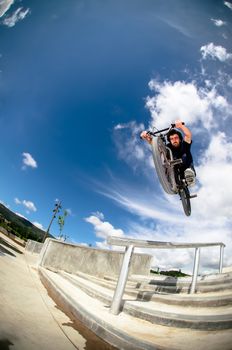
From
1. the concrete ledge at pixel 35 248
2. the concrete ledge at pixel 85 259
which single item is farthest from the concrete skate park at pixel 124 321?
the concrete ledge at pixel 35 248

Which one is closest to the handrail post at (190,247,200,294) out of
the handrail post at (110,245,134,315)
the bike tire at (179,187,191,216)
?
the bike tire at (179,187,191,216)

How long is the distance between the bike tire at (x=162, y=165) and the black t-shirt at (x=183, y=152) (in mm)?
234

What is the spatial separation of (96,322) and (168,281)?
3558 mm

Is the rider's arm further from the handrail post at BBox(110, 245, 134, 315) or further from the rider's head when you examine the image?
the handrail post at BBox(110, 245, 134, 315)

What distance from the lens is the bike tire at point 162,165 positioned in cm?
519

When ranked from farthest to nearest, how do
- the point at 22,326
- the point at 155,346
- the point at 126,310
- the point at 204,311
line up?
1. the point at 126,310
2. the point at 204,311
3. the point at 22,326
4. the point at 155,346

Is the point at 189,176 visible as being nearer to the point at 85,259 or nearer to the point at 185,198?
the point at 185,198

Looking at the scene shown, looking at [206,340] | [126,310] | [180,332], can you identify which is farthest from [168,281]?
[206,340]

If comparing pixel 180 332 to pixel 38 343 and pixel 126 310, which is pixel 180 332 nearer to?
pixel 126 310

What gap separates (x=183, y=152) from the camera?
17.7ft

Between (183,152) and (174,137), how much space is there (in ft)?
1.44

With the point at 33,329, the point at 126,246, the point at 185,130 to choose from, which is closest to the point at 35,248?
the point at 126,246

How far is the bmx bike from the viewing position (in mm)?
5238

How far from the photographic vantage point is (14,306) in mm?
2590
